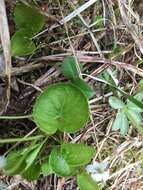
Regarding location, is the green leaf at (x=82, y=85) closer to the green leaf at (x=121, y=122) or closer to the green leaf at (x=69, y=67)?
the green leaf at (x=69, y=67)

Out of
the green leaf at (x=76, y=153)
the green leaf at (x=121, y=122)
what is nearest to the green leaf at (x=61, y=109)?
the green leaf at (x=76, y=153)

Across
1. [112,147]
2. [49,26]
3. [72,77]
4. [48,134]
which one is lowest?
[112,147]

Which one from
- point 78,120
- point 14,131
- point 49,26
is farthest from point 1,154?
point 49,26

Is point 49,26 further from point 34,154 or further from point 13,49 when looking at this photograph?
point 34,154

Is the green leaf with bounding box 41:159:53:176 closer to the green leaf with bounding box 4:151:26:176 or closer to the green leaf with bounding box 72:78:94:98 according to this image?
the green leaf with bounding box 4:151:26:176

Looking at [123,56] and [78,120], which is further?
[123,56]

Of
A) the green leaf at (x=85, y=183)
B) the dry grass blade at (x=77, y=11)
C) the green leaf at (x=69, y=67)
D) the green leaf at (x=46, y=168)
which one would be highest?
the dry grass blade at (x=77, y=11)
